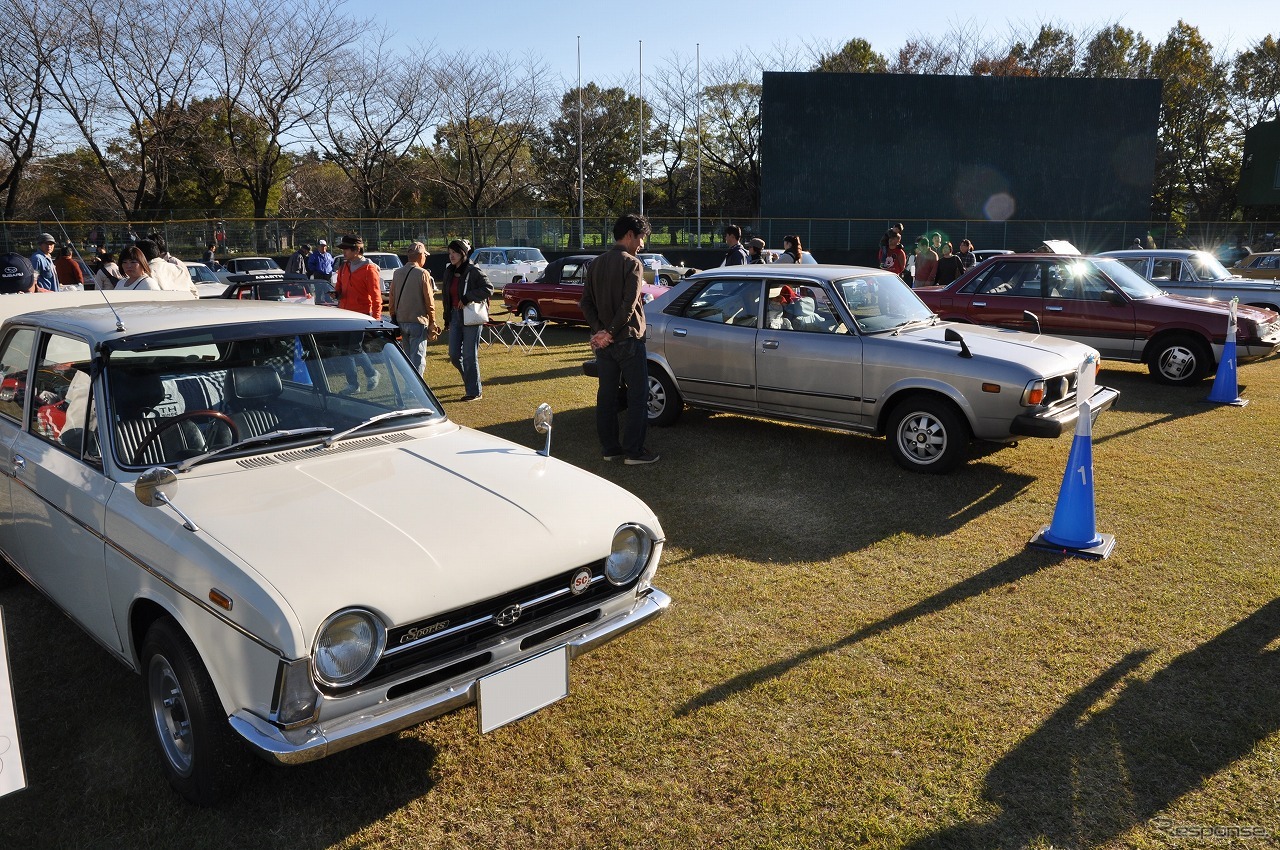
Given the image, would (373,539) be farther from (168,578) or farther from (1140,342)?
(1140,342)

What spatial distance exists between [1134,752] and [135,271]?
29.8 ft

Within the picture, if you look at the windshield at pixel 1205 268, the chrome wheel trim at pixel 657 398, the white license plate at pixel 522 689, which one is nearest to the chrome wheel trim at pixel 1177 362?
the windshield at pixel 1205 268

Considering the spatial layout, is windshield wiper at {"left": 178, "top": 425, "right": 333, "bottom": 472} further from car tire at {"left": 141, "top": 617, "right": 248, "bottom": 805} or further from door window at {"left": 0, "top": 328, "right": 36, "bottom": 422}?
door window at {"left": 0, "top": 328, "right": 36, "bottom": 422}

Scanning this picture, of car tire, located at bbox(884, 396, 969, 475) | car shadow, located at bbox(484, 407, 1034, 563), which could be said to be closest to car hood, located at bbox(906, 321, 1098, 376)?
car tire, located at bbox(884, 396, 969, 475)

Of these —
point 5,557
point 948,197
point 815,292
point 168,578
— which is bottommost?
A: point 5,557

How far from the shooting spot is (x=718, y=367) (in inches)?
309

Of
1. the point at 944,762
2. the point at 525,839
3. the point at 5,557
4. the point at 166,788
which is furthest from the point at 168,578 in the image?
the point at 944,762

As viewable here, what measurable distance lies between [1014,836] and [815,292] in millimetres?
5222

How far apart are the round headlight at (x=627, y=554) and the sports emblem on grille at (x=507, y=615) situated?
0.44m

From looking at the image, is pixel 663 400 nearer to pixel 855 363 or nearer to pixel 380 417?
pixel 855 363

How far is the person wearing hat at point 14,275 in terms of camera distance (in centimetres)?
1129

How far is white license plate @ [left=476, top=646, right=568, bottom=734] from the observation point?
284cm

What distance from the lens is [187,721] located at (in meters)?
2.95

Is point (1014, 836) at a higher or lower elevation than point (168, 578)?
lower
